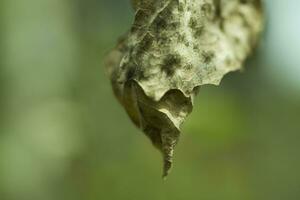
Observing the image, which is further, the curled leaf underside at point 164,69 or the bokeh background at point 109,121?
the bokeh background at point 109,121

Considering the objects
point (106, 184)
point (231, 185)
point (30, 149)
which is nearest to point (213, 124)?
point (231, 185)

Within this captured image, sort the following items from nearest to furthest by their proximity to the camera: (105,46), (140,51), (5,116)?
1. (140,51)
2. (105,46)
3. (5,116)

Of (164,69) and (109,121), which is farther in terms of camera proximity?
(109,121)

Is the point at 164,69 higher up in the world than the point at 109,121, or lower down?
higher up

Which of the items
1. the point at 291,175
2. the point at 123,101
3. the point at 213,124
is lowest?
the point at 291,175

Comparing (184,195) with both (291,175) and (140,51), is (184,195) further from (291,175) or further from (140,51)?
(140,51)

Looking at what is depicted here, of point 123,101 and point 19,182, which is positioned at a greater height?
point 123,101

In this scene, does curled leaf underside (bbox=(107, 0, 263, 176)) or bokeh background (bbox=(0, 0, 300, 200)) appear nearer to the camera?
Answer: curled leaf underside (bbox=(107, 0, 263, 176))

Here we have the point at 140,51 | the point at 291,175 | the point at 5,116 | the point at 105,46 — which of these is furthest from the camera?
the point at 5,116
